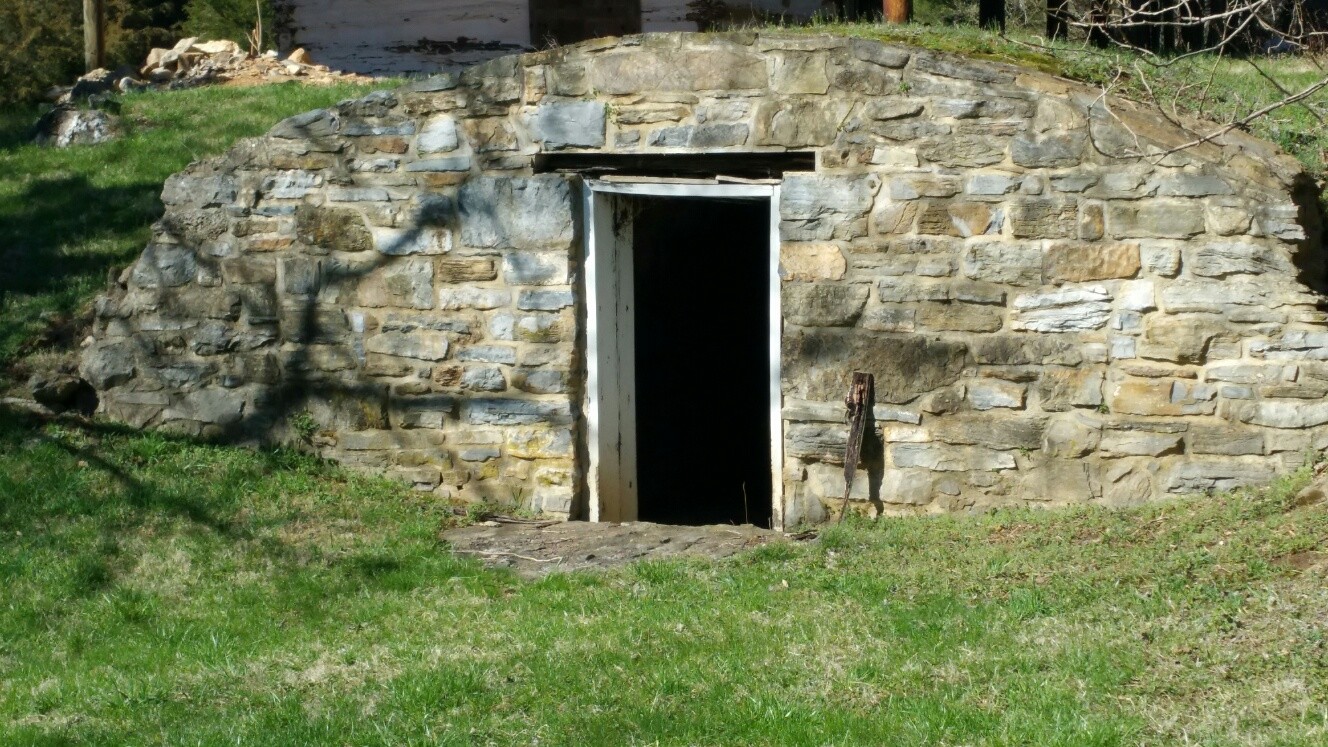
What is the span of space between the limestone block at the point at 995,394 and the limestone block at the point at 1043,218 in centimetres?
70

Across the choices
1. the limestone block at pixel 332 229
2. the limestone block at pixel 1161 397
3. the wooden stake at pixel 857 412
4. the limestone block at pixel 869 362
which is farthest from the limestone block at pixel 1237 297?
the limestone block at pixel 332 229

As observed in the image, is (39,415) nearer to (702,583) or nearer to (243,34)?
(702,583)

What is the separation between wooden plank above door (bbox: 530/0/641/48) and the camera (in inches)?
512

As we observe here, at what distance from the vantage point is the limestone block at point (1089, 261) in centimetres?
621

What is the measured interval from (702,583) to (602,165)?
7.74 ft

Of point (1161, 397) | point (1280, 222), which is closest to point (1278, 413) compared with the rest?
point (1161, 397)

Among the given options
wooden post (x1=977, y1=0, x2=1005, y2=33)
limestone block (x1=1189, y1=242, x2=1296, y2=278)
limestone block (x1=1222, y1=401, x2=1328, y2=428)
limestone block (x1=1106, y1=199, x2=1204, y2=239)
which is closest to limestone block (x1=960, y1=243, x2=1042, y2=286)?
limestone block (x1=1106, y1=199, x2=1204, y2=239)

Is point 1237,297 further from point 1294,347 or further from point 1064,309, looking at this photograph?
point 1064,309

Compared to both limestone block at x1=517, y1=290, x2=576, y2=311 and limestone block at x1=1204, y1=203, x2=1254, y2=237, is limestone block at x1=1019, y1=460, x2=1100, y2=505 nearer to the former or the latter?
limestone block at x1=1204, y1=203, x2=1254, y2=237

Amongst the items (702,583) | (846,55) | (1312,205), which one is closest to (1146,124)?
(1312,205)

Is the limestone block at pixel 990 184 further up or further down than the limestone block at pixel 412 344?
further up

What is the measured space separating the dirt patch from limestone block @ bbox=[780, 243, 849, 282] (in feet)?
4.19

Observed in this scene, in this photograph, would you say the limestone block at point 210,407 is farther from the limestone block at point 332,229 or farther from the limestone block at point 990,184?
the limestone block at point 990,184

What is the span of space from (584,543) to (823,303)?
1646mm
